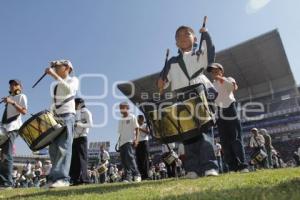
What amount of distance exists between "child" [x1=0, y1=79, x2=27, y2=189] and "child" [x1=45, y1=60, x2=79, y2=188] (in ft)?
5.67

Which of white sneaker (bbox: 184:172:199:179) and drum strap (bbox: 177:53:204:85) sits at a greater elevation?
drum strap (bbox: 177:53:204:85)

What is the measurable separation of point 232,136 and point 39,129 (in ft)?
11.8

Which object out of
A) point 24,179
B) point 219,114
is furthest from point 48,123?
point 24,179

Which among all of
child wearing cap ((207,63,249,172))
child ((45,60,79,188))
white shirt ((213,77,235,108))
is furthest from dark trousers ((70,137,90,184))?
white shirt ((213,77,235,108))

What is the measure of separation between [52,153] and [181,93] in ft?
7.53

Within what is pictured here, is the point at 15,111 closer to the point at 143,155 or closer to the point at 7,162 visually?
the point at 7,162

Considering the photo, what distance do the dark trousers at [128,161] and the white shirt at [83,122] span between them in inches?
55.5

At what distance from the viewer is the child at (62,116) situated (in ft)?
17.7

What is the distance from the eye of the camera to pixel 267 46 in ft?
149

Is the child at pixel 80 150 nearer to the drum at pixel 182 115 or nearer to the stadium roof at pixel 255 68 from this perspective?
the drum at pixel 182 115

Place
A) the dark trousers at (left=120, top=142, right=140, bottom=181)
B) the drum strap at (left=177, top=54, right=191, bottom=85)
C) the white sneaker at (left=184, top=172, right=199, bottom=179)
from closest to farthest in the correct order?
the white sneaker at (left=184, top=172, right=199, bottom=179)
the drum strap at (left=177, top=54, right=191, bottom=85)
the dark trousers at (left=120, top=142, right=140, bottom=181)

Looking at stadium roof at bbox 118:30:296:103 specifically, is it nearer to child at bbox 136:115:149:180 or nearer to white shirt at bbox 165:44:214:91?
child at bbox 136:115:149:180

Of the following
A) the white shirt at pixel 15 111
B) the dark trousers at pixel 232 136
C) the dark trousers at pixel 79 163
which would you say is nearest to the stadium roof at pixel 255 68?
the dark trousers at pixel 79 163

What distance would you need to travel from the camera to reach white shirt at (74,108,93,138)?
27.5 feet
